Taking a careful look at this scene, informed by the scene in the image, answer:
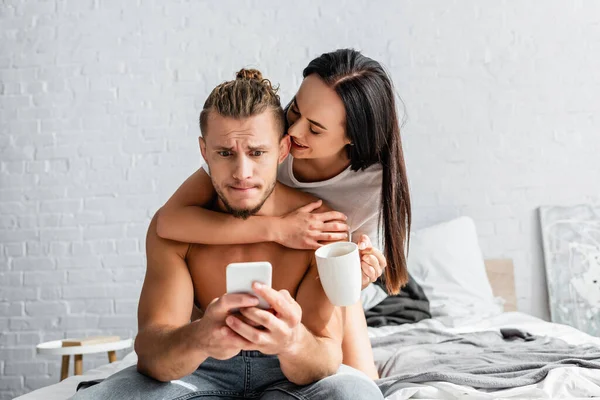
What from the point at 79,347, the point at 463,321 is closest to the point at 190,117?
the point at 79,347

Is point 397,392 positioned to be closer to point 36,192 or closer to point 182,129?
point 182,129

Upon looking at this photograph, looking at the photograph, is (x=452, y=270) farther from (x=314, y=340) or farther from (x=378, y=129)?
(x=314, y=340)

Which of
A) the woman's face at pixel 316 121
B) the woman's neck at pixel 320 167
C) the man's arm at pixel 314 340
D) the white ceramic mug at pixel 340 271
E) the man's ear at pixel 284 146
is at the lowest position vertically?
the man's arm at pixel 314 340

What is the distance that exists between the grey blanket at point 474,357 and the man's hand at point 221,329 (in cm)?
57

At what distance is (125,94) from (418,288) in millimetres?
1987

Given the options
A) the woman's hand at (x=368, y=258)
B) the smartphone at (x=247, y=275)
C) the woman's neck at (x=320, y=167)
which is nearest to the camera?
the smartphone at (x=247, y=275)

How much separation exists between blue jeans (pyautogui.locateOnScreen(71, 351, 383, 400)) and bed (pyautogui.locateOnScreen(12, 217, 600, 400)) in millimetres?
278

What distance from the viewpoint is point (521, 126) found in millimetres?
3867

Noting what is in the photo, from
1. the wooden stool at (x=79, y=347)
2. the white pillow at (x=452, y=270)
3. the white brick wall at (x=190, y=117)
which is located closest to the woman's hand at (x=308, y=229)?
the white pillow at (x=452, y=270)

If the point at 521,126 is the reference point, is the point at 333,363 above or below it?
below

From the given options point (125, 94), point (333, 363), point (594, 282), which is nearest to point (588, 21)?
point (594, 282)

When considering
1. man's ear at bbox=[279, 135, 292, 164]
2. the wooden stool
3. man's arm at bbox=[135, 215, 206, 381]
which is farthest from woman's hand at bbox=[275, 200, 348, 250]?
the wooden stool

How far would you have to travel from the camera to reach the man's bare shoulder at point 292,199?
6.19 ft

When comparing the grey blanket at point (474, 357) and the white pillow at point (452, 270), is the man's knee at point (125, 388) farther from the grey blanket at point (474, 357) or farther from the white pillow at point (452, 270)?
the white pillow at point (452, 270)
